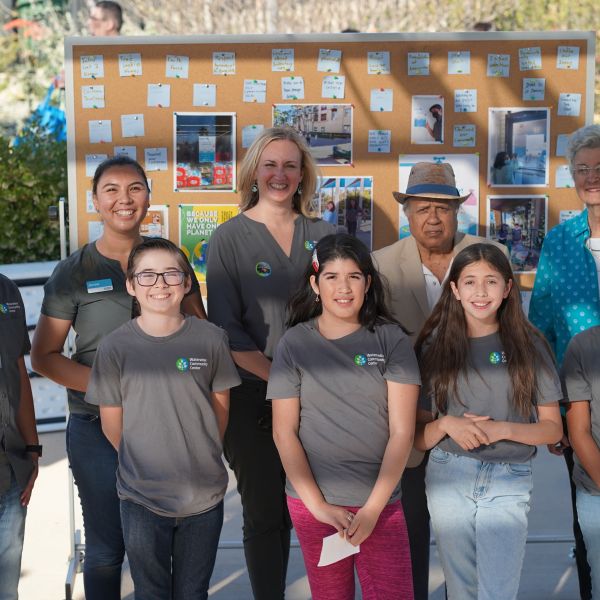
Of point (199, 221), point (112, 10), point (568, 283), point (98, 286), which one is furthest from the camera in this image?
point (112, 10)

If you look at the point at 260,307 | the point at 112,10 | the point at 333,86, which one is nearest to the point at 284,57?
the point at 333,86

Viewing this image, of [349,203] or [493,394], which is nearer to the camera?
[493,394]

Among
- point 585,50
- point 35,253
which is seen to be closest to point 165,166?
point 585,50

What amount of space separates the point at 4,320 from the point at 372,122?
2.07m

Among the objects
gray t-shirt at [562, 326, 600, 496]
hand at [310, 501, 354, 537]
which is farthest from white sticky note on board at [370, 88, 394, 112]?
hand at [310, 501, 354, 537]

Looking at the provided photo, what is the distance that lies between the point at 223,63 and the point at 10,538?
235cm

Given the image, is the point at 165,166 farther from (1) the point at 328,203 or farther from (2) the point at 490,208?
(2) the point at 490,208

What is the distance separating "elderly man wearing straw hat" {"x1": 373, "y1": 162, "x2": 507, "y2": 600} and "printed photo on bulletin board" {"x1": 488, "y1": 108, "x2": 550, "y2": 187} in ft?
2.95

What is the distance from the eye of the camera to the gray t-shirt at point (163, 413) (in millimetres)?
2938

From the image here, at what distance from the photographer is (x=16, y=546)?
2898mm

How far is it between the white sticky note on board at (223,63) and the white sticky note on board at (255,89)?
9cm

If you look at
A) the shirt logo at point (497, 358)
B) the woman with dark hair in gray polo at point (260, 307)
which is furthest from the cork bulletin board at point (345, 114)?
the shirt logo at point (497, 358)

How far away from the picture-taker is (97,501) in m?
3.24

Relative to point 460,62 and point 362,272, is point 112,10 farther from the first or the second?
point 362,272
